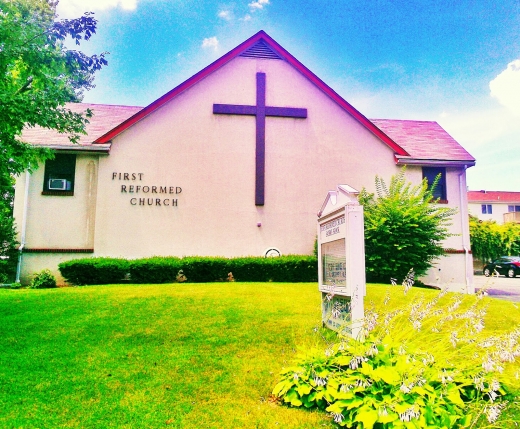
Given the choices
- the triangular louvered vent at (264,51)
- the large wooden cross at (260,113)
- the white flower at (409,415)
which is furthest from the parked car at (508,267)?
the white flower at (409,415)

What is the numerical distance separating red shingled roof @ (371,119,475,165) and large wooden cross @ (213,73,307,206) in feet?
17.0

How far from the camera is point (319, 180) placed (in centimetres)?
1550

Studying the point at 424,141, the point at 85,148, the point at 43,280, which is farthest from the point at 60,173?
the point at 424,141

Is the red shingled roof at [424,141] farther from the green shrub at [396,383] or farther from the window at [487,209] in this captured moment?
the window at [487,209]

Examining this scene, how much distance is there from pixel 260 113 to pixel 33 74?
337 inches

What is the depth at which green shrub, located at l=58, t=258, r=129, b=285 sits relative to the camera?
12.2 meters

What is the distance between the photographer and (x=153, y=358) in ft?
16.9

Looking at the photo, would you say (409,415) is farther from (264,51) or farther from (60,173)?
(264,51)

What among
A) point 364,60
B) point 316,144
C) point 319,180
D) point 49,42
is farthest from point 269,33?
point 49,42

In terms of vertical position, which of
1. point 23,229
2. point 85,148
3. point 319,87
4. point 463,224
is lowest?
point 23,229

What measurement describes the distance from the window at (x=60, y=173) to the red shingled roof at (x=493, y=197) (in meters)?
49.8

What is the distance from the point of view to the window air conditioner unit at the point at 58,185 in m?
14.6

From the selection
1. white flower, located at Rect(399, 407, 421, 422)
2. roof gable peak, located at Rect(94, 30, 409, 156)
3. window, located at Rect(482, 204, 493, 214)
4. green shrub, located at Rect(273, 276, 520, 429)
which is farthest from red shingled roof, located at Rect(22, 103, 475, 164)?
window, located at Rect(482, 204, 493, 214)

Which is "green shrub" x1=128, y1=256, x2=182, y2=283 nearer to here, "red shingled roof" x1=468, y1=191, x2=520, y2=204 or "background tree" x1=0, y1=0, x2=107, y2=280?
"background tree" x1=0, y1=0, x2=107, y2=280
